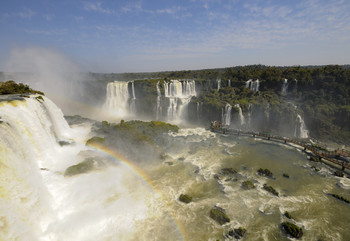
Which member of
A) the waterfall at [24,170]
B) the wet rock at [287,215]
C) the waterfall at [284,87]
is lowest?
the wet rock at [287,215]

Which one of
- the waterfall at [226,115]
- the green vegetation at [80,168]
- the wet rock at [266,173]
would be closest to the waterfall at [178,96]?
the waterfall at [226,115]

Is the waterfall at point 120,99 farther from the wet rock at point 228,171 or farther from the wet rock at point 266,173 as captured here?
the wet rock at point 266,173

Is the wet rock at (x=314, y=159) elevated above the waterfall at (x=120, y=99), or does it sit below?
below

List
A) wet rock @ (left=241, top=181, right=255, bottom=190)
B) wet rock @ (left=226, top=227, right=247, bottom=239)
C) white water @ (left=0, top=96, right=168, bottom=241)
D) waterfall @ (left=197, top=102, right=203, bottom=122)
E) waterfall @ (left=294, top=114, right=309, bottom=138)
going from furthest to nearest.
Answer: waterfall @ (left=197, top=102, right=203, bottom=122) → waterfall @ (left=294, top=114, right=309, bottom=138) → wet rock @ (left=241, top=181, right=255, bottom=190) → wet rock @ (left=226, top=227, right=247, bottom=239) → white water @ (left=0, top=96, right=168, bottom=241)

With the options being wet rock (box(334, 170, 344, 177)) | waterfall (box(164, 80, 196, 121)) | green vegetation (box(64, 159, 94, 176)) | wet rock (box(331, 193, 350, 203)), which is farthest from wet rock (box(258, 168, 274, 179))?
waterfall (box(164, 80, 196, 121))

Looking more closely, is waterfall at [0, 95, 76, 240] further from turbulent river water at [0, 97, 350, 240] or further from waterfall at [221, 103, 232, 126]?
waterfall at [221, 103, 232, 126]

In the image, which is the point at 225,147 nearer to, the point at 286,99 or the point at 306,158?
the point at 306,158

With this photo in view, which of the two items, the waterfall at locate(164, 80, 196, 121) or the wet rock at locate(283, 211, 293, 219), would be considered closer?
the wet rock at locate(283, 211, 293, 219)

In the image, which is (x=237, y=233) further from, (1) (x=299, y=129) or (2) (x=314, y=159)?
(1) (x=299, y=129)
